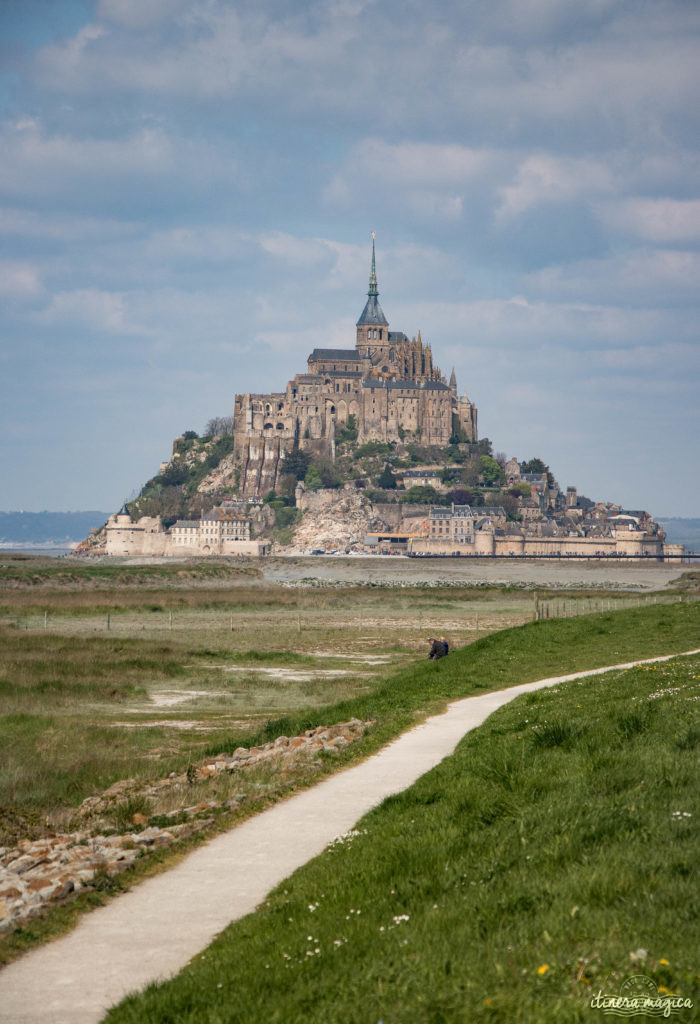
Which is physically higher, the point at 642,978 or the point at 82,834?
the point at 642,978

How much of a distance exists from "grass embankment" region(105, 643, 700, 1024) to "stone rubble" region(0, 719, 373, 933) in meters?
2.12

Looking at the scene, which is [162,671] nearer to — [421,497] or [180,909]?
[180,909]

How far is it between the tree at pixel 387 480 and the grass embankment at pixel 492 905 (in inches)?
7160

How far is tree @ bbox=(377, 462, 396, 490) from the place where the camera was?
193 meters

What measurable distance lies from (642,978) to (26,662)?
26.2 meters

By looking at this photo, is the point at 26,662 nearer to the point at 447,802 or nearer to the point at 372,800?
the point at 372,800

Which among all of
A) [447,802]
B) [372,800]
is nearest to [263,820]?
[372,800]

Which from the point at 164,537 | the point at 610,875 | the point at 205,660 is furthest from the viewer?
the point at 164,537

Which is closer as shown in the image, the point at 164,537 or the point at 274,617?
the point at 274,617

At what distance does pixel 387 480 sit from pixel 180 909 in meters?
185

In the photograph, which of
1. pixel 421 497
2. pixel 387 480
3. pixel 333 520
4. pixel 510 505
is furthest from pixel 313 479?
pixel 510 505

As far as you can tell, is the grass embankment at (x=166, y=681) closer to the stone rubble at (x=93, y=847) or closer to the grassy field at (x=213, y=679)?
the grassy field at (x=213, y=679)

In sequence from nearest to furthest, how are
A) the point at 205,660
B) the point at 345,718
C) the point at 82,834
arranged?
1. the point at 82,834
2. the point at 345,718
3. the point at 205,660

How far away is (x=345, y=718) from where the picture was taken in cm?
1920
